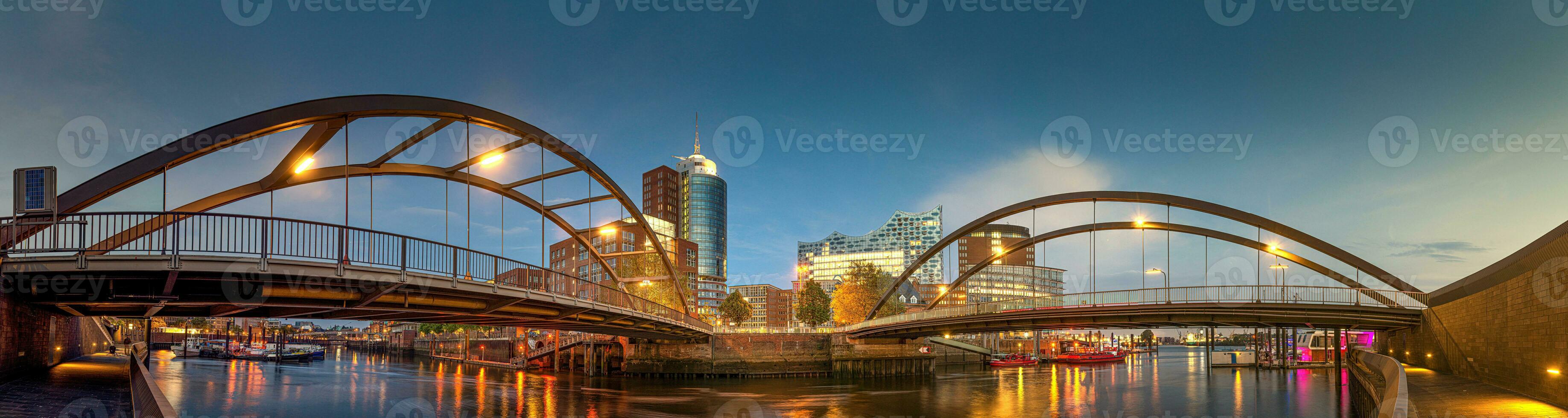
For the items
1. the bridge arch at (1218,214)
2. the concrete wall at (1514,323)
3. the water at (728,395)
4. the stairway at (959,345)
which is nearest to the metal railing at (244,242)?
the water at (728,395)

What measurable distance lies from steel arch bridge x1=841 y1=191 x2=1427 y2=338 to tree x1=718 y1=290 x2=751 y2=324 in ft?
194

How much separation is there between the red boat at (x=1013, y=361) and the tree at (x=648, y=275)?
34062 millimetres

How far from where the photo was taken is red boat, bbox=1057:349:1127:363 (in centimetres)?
9606

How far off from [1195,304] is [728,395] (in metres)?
24.9

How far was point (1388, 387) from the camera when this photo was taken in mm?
19516

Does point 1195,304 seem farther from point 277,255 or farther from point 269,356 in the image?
point 269,356

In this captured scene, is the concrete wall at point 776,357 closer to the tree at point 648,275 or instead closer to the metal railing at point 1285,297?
the tree at point 648,275

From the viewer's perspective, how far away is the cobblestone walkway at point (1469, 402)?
19875 mm

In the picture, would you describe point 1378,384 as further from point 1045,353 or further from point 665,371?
point 1045,353

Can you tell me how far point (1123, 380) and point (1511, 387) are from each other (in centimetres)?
4040

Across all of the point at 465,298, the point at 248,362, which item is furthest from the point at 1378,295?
the point at 248,362

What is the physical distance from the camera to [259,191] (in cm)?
2420
